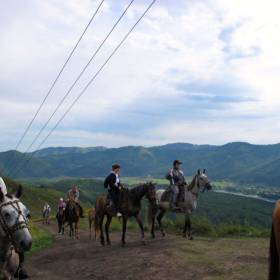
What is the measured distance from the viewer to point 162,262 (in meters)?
15.4

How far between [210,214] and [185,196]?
543 ft

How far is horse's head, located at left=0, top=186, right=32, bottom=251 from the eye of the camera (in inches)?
307

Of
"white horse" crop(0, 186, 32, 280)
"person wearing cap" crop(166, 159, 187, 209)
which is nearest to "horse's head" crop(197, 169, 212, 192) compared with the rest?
"person wearing cap" crop(166, 159, 187, 209)

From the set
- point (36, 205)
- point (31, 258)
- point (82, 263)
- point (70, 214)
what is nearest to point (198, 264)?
point (82, 263)

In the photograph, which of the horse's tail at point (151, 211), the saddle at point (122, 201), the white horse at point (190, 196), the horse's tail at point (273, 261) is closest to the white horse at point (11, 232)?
the horse's tail at point (273, 261)

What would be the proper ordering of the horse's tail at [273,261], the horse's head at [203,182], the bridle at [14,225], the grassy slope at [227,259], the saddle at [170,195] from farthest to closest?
the saddle at [170,195] < the horse's head at [203,182] < the grassy slope at [227,259] < the bridle at [14,225] < the horse's tail at [273,261]

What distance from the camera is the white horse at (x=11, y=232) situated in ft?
25.6

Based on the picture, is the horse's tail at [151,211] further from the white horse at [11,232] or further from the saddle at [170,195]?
the white horse at [11,232]

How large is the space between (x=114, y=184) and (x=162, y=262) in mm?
6174

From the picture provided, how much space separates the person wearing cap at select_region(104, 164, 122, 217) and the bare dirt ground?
220 centimetres

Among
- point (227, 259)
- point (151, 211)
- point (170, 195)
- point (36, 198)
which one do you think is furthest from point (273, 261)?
point (36, 198)

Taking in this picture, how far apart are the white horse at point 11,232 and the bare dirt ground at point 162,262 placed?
20.3 ft

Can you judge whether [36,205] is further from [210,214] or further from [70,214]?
[70,214]

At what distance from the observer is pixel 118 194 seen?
21375 mm
